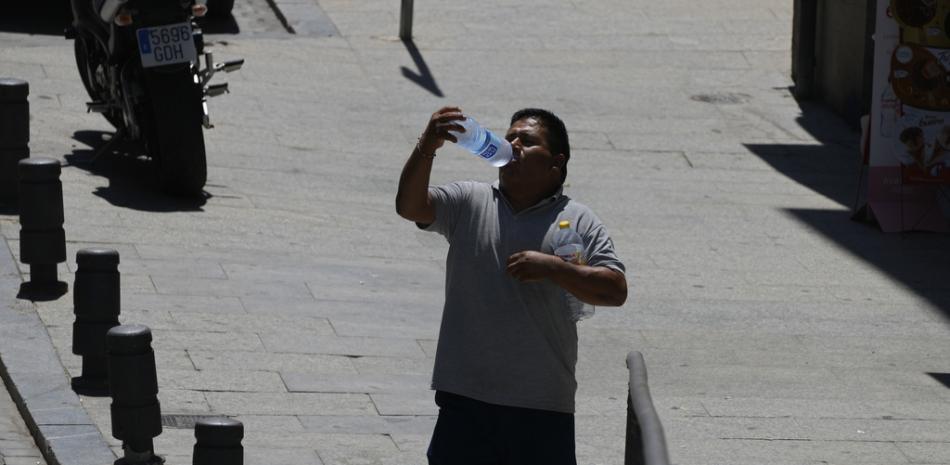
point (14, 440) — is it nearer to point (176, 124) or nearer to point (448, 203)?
point (448, 203)

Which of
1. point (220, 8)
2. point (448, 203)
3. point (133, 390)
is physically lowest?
point (220, 8)

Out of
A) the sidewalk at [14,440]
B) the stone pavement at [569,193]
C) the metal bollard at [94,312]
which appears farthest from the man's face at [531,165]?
the metal bollard at [94,312]

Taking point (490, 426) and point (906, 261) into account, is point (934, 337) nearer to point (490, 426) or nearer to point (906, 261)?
point (906, 261)

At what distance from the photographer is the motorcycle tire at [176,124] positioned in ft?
33.9

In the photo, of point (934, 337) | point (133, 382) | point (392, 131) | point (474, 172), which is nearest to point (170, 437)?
point (133, 382)

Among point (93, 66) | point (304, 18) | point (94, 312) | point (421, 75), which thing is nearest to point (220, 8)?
point (304, 18)

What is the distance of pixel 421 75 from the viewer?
14.9 meters

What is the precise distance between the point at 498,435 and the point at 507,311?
37 centimetres

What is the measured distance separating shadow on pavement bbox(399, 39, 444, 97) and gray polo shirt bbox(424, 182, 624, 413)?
9541mm

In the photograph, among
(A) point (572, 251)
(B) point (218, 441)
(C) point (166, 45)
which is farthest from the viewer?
(C) point (166, 45)

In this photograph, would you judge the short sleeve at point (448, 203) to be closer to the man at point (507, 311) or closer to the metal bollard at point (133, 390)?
the man at point (507, 311)

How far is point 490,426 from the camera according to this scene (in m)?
4.79

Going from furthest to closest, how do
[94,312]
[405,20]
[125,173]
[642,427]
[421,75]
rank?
[405,20]
[421,75]
[125,173]
[94,312]
[642,427]

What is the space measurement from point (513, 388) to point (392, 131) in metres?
8.65
